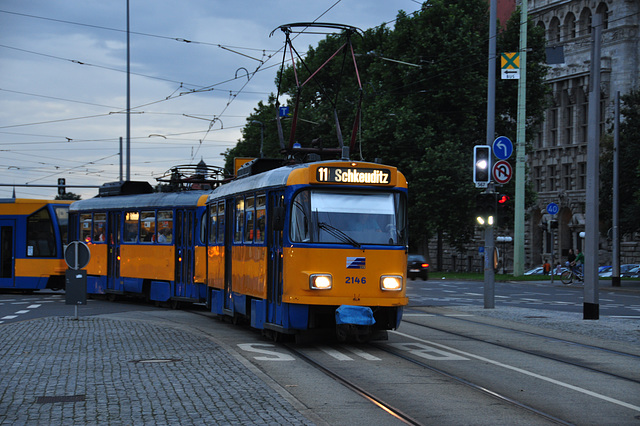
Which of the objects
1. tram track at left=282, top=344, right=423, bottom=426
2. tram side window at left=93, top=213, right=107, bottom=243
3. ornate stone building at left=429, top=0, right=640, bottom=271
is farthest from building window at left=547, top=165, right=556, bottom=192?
tram track at left=282, top=344, right=423, bottom=426

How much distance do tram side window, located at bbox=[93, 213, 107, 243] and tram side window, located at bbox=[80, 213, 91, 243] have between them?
14.7 inches

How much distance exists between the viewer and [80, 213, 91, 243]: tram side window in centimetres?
2992

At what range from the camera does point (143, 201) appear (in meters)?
27.2

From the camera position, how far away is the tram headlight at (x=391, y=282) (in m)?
14.8

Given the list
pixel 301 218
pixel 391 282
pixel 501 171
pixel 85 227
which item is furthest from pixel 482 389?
pixel 85 227

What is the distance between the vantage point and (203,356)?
13641 millimetres

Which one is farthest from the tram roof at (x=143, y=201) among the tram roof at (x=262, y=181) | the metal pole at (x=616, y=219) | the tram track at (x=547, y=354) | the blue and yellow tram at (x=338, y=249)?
the metal pole at (x=616, y=219)

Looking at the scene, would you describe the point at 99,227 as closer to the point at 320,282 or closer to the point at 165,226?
the point at 165,226

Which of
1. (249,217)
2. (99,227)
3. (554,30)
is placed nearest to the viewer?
(249,217)

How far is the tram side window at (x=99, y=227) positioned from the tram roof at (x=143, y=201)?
0.78 ft

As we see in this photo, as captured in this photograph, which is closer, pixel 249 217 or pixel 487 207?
pixel 249 217

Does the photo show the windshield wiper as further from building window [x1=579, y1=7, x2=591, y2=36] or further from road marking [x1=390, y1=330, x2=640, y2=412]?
building window [x1=579, y1=7, x2=591, y2=36]

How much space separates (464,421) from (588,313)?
45.3ft

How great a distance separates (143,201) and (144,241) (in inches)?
48.1
